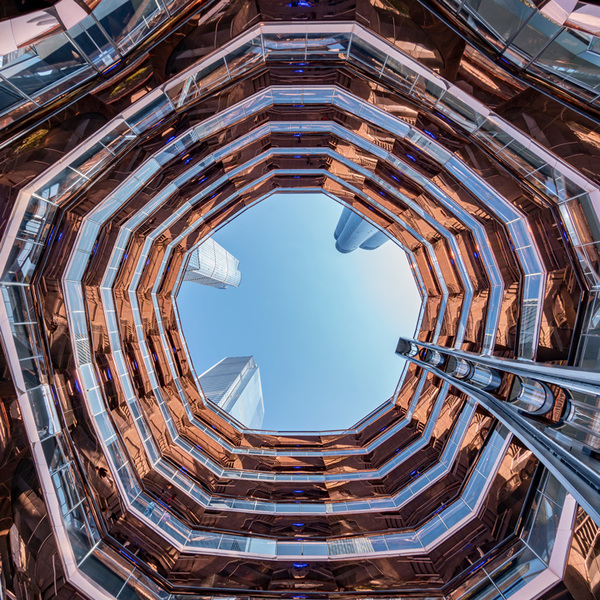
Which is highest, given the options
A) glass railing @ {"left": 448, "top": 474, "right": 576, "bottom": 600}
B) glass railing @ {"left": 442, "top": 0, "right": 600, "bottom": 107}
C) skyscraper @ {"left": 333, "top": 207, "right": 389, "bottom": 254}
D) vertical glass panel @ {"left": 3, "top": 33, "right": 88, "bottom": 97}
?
skyscraper @ {"left": 333, "top": 207, "right": 389, "bottom": 254}

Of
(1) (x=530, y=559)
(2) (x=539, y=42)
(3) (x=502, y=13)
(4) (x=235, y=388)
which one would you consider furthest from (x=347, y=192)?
(4) (x=235, y=388)

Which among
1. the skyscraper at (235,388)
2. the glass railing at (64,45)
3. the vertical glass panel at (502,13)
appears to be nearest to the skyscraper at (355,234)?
the skyscraper at (235,388)

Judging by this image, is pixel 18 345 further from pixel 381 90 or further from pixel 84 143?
pixel 381 90

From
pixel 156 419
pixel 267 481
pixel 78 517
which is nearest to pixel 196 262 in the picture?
pixel 156 419

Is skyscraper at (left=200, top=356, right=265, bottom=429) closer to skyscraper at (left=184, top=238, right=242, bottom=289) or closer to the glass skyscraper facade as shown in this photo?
skyscraper at (left=184, top=238, right=242, bottom=289)

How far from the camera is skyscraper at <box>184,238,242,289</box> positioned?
5169cm

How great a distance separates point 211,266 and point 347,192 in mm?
48992

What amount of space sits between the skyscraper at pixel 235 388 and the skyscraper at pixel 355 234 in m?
48.1

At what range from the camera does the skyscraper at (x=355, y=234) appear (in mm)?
82125

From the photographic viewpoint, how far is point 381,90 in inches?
458

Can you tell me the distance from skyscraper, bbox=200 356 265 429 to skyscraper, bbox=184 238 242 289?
23141mm

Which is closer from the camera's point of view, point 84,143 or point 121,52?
point 121,52

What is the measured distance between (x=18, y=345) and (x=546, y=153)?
17.6 m

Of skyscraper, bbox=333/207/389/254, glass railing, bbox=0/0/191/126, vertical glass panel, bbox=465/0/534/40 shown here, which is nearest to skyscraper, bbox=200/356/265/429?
skyscraper, bbox=333/207/389/254
